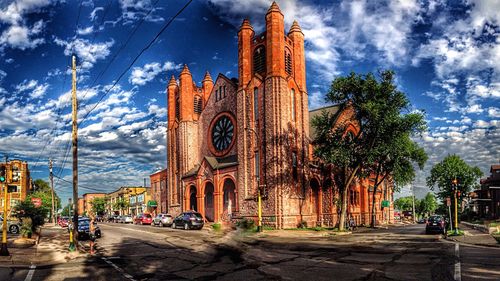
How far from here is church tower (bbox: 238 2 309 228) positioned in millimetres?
37156

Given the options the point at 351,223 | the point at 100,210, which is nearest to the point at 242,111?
the point at 351,223

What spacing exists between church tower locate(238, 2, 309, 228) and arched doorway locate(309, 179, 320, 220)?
136 inches

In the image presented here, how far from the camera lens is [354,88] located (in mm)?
34656

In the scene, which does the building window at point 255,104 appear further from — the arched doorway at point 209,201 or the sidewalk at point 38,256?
the sidewalk at point 38,256

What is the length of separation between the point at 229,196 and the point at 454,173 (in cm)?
5101

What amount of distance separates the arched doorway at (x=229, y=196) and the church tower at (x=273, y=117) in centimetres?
318

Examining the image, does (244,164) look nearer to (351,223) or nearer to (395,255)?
(351,223)

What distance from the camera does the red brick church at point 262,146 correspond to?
3750 centimetres

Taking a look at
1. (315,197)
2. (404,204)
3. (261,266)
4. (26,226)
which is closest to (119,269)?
(261,266)

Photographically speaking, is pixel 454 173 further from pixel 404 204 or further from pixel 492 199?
pixel 404 204

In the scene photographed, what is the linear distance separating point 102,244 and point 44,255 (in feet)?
13.3

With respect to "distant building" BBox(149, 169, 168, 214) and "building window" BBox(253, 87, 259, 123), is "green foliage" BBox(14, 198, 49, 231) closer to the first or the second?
"building window" BBox(253, 87, 259, 123)

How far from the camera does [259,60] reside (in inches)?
1604

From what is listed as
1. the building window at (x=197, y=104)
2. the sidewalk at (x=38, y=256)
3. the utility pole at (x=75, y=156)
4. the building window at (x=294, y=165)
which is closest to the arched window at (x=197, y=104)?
the building window at (x=197, y=104)
